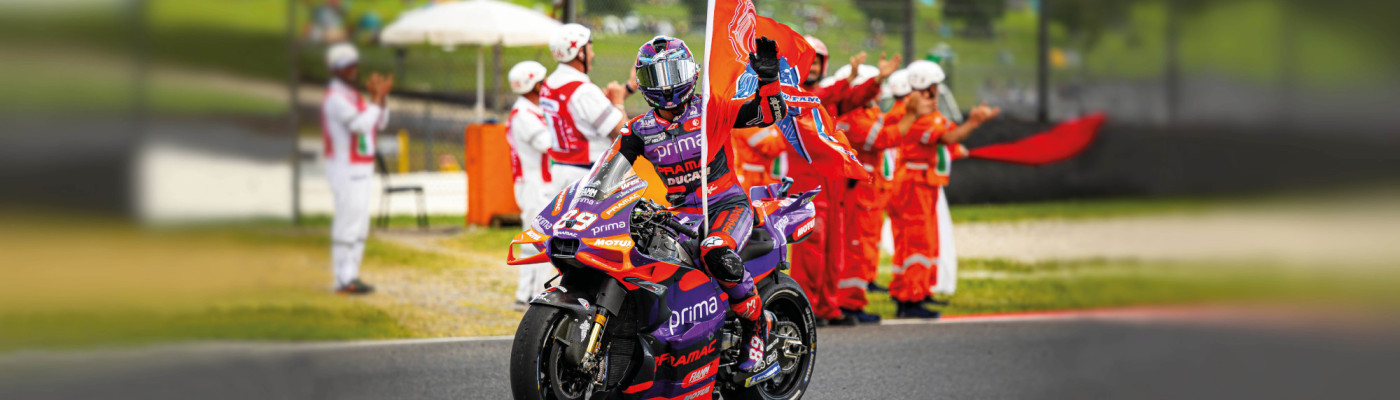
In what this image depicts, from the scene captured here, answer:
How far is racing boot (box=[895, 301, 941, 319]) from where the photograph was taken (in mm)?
8516

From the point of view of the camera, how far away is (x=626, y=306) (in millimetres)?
4602

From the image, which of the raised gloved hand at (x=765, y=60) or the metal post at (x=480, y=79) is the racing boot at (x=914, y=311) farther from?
the metal post at (x=480, y=79)

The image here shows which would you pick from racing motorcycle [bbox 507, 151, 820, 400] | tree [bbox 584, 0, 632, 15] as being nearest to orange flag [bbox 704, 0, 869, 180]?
racing motorcycle [bbox 507, 151, 820, 400]

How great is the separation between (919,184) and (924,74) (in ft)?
2.70

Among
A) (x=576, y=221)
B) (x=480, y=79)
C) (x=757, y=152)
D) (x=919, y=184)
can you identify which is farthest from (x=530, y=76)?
(x=480, y=79)

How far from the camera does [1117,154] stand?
62.1 inches

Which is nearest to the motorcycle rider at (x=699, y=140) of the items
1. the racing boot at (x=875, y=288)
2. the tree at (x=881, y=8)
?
the racing boot at (x=875, y=288)

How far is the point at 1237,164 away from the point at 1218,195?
3.2 inches

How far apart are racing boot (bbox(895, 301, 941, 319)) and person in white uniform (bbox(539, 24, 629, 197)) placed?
7.73 ft

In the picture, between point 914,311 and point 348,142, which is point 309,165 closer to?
point 348,142

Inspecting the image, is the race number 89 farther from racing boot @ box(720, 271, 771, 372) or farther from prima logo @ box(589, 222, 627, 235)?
racing boot @ box(720, 271, 771, 372)

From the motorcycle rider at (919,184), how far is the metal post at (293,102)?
7699 mm

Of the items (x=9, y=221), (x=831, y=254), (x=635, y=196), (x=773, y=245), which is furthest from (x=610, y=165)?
(x=831, y=254)

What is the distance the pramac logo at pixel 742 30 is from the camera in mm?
4551
